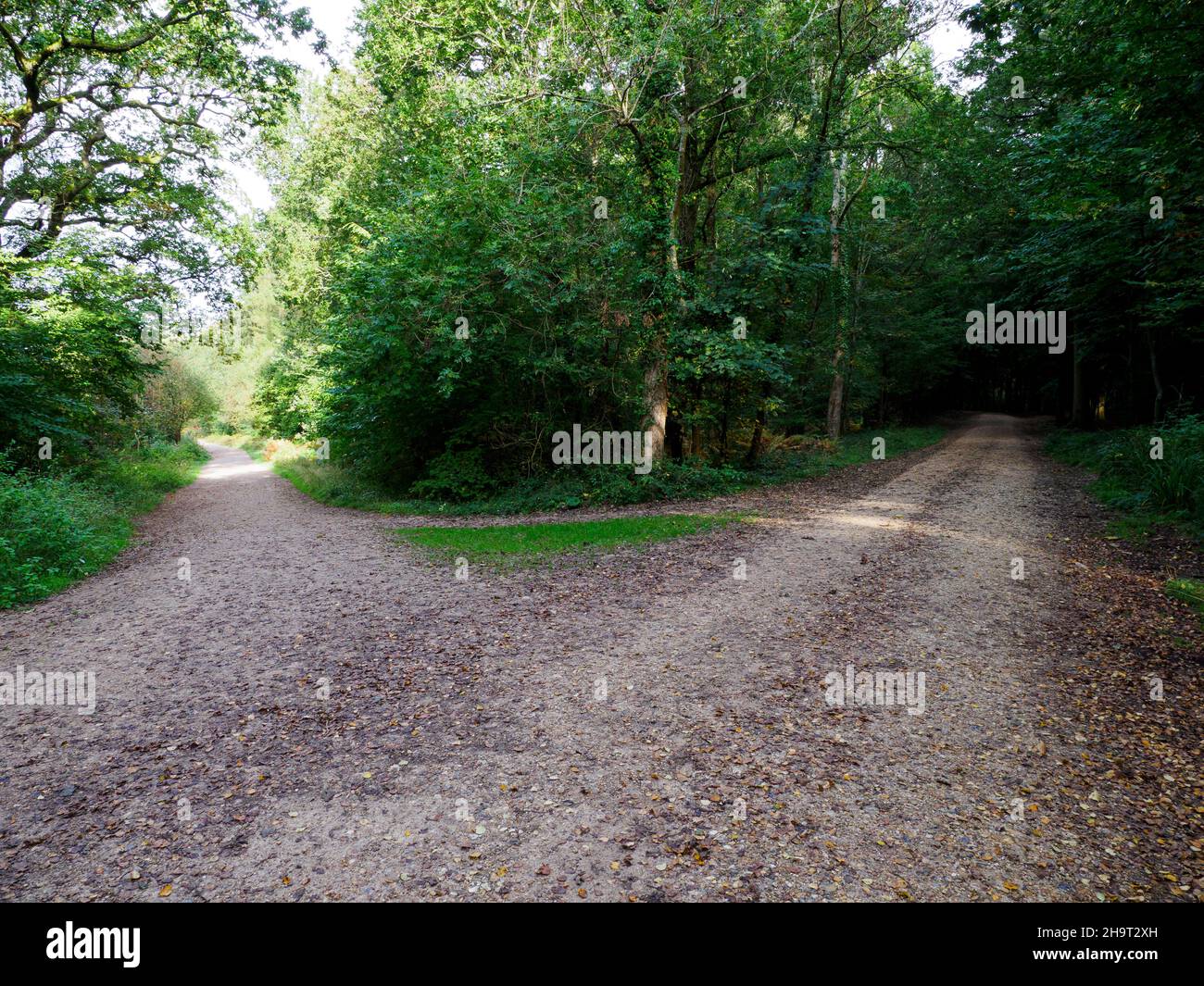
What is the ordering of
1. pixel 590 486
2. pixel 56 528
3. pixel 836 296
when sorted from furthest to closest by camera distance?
pixel 836 296 < pixel 590 486 < pixel 56 528

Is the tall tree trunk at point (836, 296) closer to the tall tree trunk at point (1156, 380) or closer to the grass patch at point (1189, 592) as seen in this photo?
the tall tree trunk at point (1156, 380)

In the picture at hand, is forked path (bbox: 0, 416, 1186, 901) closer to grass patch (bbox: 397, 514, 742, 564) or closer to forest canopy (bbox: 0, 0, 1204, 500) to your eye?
grass patch (bbox: 397, 514, 742, 564)

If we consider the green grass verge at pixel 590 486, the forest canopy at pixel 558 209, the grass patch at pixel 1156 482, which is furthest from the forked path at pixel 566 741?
the forest canopy at pixel 558 209

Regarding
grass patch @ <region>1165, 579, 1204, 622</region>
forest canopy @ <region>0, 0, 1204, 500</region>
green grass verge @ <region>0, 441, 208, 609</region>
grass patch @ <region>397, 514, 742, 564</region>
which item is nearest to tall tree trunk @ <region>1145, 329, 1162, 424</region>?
forest canopy @ <region>0, 0, 1204, 500</region>

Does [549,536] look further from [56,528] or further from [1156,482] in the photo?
[1156,482]

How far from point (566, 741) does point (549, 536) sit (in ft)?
23.2

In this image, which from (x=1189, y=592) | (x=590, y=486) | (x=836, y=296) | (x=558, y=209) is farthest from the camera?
(x=836, y=296)

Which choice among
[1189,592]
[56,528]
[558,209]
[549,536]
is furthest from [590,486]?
[1189,592]

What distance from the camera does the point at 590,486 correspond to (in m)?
14.7

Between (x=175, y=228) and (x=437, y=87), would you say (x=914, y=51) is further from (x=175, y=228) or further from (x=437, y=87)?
(x=175, y=228)

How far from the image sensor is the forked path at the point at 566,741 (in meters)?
3.18

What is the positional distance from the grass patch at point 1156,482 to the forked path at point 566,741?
2.69 metres

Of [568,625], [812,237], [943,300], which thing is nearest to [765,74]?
[812,237]

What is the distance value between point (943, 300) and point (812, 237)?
19490mm
